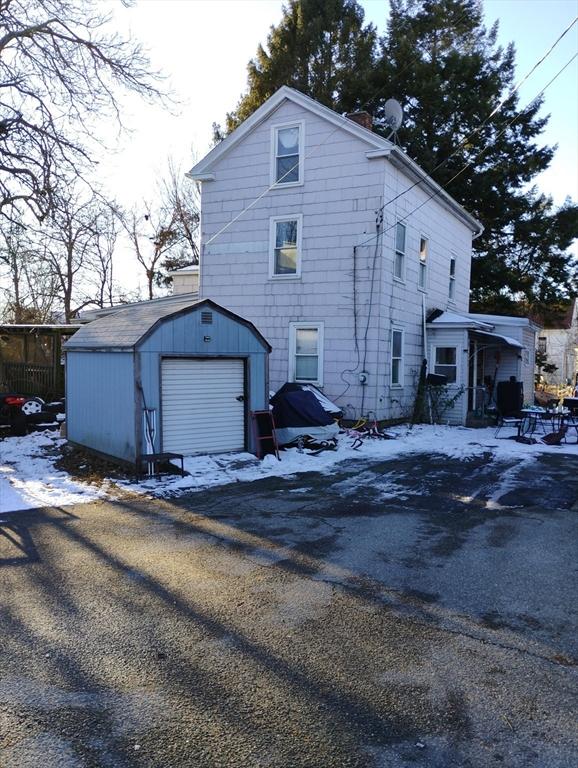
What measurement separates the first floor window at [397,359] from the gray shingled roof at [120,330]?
6621 mm

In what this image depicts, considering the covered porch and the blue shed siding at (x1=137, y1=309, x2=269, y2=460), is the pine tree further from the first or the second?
the blue shed siding at (x1=137, y1=309, x2=269, y2=460)

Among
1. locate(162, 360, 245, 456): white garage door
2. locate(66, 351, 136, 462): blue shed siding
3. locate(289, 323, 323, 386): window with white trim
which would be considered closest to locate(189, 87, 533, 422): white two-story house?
locate(289, 323, 323, 386): window with white trim

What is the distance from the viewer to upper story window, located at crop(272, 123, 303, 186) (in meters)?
15.3

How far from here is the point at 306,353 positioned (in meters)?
15.5

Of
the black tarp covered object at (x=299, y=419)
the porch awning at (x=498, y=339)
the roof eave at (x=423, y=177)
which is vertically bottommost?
the black tarp covered object at (x=299, y=419)

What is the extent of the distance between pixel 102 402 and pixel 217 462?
225 cm

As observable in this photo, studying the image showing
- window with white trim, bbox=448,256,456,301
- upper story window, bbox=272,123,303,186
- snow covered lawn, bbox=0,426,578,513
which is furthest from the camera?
window with white trim, bbox=448,256,456,301

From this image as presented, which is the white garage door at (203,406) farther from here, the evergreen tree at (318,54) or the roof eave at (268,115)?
the evergreen tree at (318,54)

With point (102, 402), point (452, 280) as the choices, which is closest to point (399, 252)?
point (452, 280)

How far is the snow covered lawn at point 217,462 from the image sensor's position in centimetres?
834

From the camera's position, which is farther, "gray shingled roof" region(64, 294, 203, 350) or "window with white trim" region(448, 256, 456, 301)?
"window with white trim" region(448, 256, 456, 301)

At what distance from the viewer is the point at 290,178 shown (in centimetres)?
1552

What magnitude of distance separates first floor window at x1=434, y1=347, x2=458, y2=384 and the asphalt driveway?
10053 mm

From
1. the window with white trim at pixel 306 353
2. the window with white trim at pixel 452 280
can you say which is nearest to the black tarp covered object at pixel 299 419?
the window with white trim at pixel 306 353
